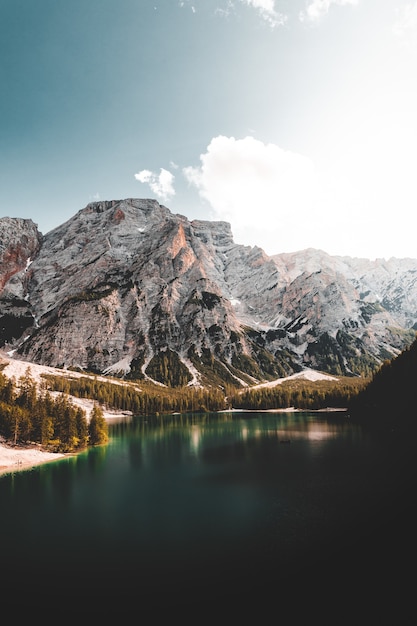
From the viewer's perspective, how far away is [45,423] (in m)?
95.2

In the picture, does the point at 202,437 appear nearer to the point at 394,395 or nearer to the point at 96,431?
the point at 96,431

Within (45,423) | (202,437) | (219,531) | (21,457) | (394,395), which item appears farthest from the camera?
(394,395)

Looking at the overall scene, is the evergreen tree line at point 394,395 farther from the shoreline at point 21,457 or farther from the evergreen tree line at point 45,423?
the shoreline at point 21,457

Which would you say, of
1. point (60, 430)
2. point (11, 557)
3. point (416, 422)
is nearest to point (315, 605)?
point (11, 557)

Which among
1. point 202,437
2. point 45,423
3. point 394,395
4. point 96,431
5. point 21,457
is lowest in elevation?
point 202,437

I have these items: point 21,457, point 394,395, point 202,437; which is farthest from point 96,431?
point 394,395

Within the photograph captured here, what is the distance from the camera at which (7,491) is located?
61.7 m

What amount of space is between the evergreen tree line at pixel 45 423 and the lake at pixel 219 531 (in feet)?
54.6

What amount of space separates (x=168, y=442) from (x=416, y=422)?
2939 inches

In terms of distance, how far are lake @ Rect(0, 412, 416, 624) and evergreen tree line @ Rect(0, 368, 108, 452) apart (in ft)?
54.6

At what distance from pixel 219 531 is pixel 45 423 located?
2724 inches

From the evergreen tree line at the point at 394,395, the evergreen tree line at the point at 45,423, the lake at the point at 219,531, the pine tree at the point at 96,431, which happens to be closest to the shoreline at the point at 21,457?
the evergreen tree line at the point at 45,423

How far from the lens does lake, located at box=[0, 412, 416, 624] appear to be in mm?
29250

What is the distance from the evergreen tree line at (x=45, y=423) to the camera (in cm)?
9269
